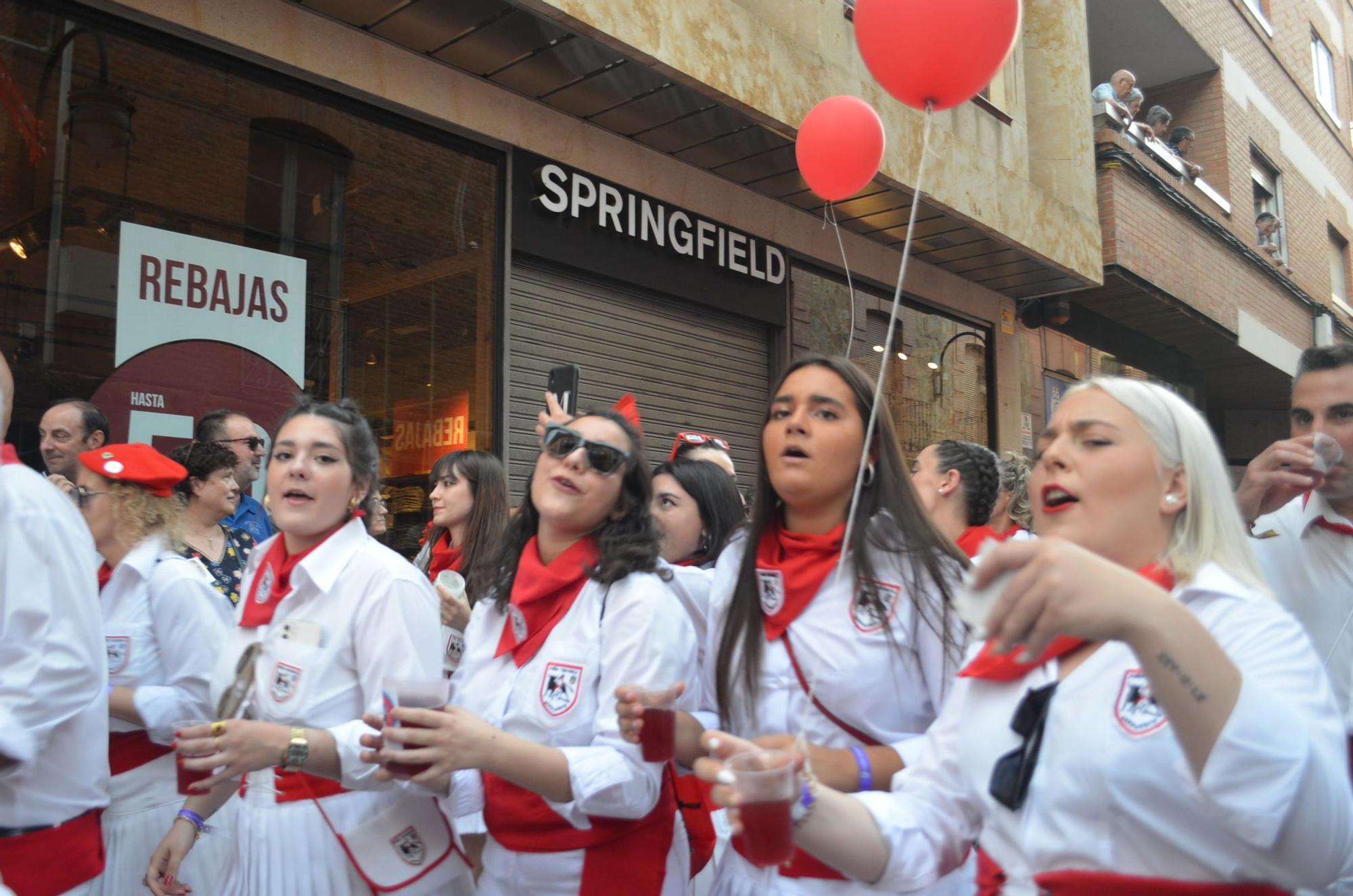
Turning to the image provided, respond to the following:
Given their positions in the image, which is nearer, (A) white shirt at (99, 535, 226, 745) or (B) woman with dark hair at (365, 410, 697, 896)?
(B) woman with dark hair at (365, 410, 697, 896)

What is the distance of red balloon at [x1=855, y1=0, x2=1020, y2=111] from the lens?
4082mm

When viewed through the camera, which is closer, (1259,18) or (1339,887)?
(1339,887)

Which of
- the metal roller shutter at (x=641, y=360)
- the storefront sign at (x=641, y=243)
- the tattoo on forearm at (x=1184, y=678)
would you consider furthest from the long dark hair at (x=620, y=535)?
the storefront sign at (x=641, y=243)

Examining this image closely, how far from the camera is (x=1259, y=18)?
1759cm

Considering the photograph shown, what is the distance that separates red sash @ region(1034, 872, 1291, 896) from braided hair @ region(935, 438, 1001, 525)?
3.17 metres

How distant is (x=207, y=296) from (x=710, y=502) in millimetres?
3674

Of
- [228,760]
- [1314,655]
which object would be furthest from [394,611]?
[1314,655]

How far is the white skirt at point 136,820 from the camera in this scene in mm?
3459

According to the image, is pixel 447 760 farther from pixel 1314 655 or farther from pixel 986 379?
pixel 986 379

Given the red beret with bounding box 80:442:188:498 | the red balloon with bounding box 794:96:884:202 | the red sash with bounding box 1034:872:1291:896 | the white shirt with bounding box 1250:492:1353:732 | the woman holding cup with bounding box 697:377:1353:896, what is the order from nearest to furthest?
the woman holding cup with bounding box 697:377:1353:896 → the red sash with bounding box 1034:872:1291:896 → the white shirt with bounding box 1250:492:1353:732 → the red beret with bounding box 80:442:188:498 → the red balloon with bounding box 794:96:884:202

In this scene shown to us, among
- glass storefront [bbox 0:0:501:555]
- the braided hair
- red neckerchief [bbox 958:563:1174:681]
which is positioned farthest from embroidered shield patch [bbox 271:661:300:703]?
glass storefront [bbox 0:0:501:555]

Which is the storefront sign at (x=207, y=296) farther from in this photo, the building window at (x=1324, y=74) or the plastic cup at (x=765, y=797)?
the building window at (x=1324, y=74)

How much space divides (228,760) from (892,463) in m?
1.76

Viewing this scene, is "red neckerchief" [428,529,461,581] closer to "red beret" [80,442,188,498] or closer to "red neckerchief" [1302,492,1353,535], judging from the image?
"red beret" [80,442,188,498]
